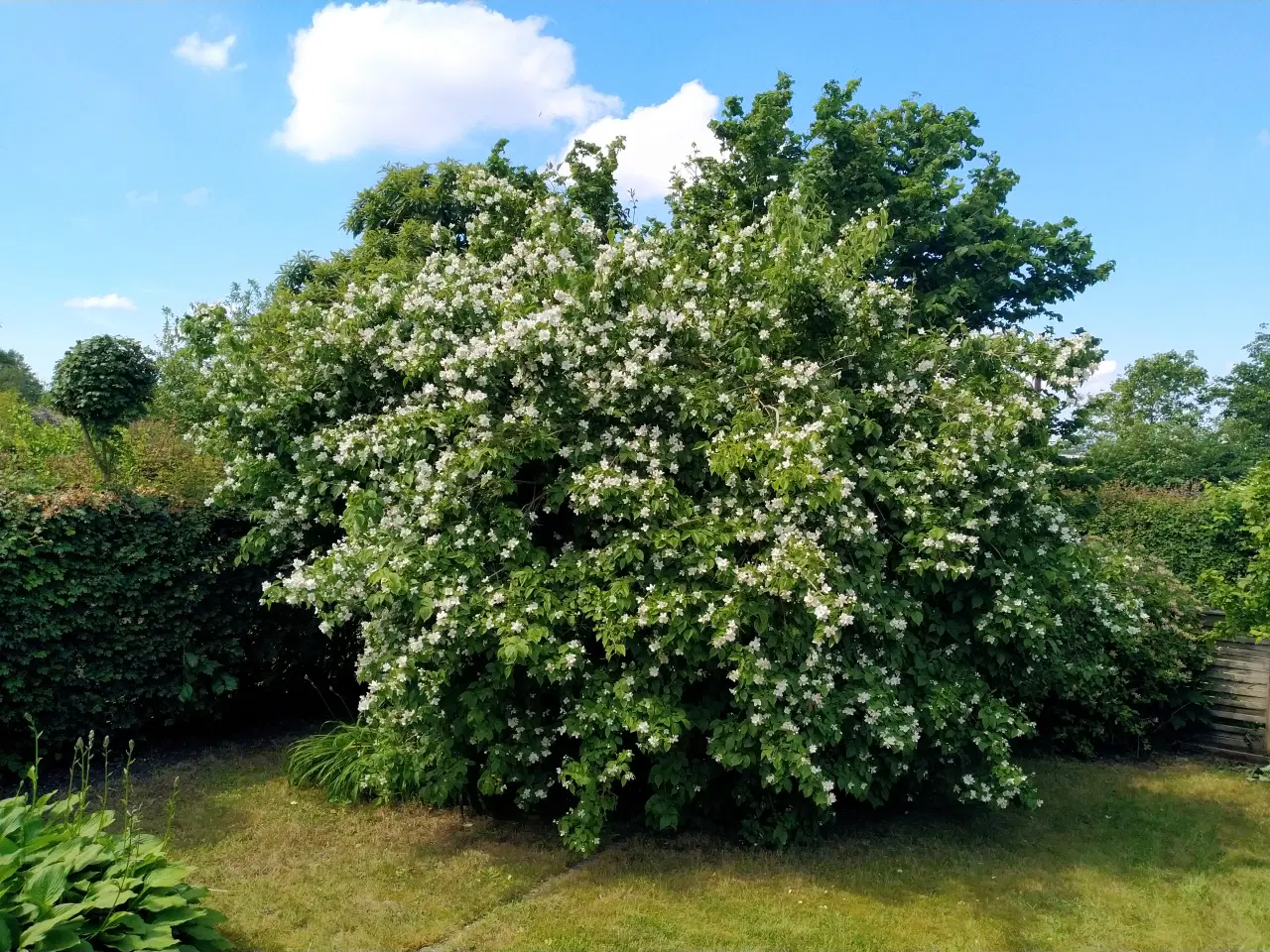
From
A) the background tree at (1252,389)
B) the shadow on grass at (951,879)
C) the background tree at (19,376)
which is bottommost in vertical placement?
the shadow on grass at (951,879)

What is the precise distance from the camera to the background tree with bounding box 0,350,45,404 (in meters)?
48.3

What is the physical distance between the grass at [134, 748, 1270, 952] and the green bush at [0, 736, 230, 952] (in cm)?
58

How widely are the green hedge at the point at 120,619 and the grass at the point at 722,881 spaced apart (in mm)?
802

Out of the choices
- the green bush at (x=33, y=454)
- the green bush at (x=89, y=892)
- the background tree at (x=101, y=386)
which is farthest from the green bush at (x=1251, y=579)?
the green bush at (x=33, y=454)

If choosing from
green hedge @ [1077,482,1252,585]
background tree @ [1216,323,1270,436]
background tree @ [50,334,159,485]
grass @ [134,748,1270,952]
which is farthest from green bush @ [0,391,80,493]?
background tree @ [1216,323,1270,436]

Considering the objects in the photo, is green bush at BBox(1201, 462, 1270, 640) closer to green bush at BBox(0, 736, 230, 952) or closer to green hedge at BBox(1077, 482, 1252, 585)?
green hedge at BBox(1077, 482, 1252, 585)

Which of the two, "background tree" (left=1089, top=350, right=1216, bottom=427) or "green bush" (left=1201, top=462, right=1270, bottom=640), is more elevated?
"background tree" (left=1089, top=350, right=1216, bottom=427)

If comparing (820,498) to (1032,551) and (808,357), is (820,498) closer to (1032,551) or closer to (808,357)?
(808,357)

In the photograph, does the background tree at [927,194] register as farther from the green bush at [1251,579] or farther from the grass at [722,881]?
the grass at [722,881]

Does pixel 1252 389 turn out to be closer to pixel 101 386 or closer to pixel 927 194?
pixel 927 194

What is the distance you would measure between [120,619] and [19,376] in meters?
53.6

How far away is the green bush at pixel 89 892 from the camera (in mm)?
3709

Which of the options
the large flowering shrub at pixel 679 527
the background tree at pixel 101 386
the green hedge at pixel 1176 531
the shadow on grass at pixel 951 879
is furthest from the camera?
the green hedge at pixel 1176 531

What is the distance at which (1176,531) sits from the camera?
41.3 ft
